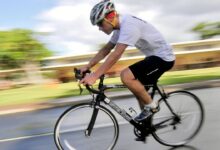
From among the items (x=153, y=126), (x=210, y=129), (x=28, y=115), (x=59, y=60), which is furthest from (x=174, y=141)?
(x=59, y=60)

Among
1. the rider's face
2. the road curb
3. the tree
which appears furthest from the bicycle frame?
the tree

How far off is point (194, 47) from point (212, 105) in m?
11.2

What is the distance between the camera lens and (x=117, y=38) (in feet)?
21.7

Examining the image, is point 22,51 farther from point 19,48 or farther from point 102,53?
point 102,53

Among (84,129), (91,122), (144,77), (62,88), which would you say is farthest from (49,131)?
(62,88)

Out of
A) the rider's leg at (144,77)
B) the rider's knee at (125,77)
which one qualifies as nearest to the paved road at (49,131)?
the rider's leg at (144,77)

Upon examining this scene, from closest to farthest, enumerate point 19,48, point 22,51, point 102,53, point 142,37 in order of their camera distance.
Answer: point 142,37 < point 102,53 < point 19,48 < point 22,51

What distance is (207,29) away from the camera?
977 inches

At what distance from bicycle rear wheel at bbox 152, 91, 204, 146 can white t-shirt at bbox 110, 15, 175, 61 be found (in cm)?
68

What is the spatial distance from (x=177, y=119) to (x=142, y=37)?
4.47 ft

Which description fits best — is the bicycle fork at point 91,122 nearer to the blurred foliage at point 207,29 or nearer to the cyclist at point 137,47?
the cyclist at point 137,47

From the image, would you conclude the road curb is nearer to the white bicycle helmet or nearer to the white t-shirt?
the white t-shirt

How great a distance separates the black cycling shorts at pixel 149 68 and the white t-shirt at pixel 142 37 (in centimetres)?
7

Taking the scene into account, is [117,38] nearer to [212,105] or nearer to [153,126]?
[153,126]
